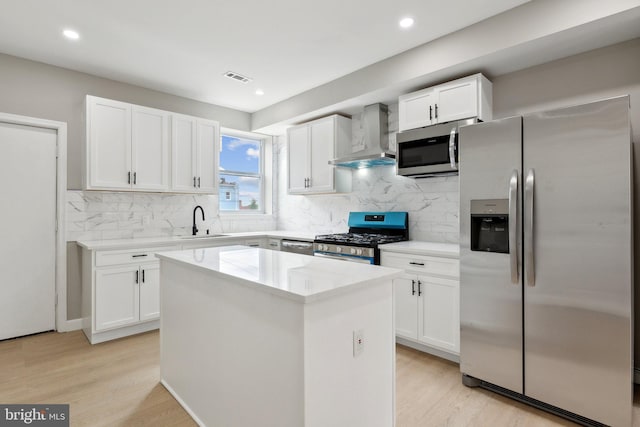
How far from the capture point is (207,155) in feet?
13.7

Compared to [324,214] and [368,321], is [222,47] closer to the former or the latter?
[324,214]

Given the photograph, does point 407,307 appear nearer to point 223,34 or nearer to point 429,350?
point 429,350

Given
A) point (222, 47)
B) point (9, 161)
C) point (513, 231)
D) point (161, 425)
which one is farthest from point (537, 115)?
point (9, 161)

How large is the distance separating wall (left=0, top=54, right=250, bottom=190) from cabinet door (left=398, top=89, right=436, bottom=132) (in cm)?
292

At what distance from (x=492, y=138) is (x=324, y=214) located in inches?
107

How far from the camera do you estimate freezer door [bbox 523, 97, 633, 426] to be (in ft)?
5.99

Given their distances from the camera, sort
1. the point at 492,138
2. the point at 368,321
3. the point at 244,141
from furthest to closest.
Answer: the point at 244,141
the point at 492,138
the point at 368,321

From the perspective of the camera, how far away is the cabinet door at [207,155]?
13.5 ft

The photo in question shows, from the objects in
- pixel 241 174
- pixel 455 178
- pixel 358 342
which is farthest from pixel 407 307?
pixel 241 174

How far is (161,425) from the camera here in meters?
1.96

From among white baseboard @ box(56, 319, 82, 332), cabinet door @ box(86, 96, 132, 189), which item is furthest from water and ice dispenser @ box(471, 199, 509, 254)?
white baseboard @ box(56, 319, 82, 332)

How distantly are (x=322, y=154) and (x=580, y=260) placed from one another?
2.89 meters

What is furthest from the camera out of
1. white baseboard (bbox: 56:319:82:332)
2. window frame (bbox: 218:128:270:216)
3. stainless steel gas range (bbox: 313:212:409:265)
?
window frame (bbox: 218:128:270:216)

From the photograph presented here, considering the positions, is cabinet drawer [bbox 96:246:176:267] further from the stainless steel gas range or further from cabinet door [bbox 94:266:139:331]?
the stainless steel gas range
